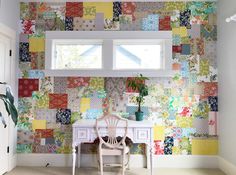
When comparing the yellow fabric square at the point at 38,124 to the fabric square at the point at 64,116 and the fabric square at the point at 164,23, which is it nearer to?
the fabric square at the point at 64,116

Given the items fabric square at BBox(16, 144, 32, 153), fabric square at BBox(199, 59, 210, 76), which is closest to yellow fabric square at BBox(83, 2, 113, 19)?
fabric square at BBox(199, 59, 210, 76)

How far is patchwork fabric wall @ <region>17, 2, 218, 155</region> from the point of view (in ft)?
12.9

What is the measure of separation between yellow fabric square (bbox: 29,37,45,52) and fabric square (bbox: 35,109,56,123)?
1015 millimetres

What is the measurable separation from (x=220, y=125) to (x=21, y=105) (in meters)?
3.26

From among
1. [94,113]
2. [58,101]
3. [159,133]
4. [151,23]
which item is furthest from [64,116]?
[151,23]

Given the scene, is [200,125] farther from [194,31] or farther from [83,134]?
[83,134]

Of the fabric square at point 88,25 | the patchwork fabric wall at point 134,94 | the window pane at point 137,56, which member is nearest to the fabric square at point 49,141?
the patchwork fabric wall at point 134,94

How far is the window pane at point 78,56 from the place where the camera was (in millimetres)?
4102

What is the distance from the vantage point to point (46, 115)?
13.0 feet

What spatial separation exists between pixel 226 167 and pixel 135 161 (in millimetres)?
1365

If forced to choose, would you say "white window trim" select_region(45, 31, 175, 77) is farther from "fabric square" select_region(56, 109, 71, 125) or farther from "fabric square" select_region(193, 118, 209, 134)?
"fabric square" select_region(193, 118, 209, 134)

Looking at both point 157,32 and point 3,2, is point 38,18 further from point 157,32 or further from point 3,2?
point 157,32

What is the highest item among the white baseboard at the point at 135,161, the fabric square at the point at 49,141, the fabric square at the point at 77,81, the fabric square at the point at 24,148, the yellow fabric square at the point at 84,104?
the fabric square at the point at 77,81

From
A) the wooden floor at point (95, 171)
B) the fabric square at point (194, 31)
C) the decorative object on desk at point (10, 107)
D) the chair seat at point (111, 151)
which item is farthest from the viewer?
the fabric square at point (194, 31)
